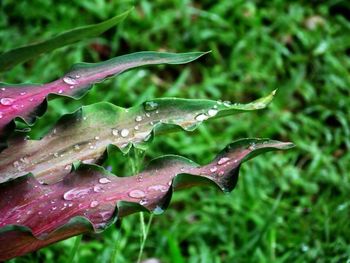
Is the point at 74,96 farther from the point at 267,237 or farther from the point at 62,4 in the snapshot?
Result: the point at 62,4

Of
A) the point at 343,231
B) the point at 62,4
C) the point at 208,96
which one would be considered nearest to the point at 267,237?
the point at 343,231

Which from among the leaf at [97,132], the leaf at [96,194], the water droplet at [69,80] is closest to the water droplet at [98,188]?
the leaf at [96,194]

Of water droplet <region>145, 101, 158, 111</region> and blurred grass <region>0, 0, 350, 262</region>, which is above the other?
water droplet <region>145, 101, 158, 111</region>

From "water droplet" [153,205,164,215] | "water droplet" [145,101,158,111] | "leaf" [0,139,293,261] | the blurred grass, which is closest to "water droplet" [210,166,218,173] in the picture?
"leaf" [0,139,293,261]

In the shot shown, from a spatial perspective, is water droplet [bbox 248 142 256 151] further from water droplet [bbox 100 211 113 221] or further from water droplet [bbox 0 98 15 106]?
water droplet [bbox 0 98 15 106]

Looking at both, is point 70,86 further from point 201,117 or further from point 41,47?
point 201,117
